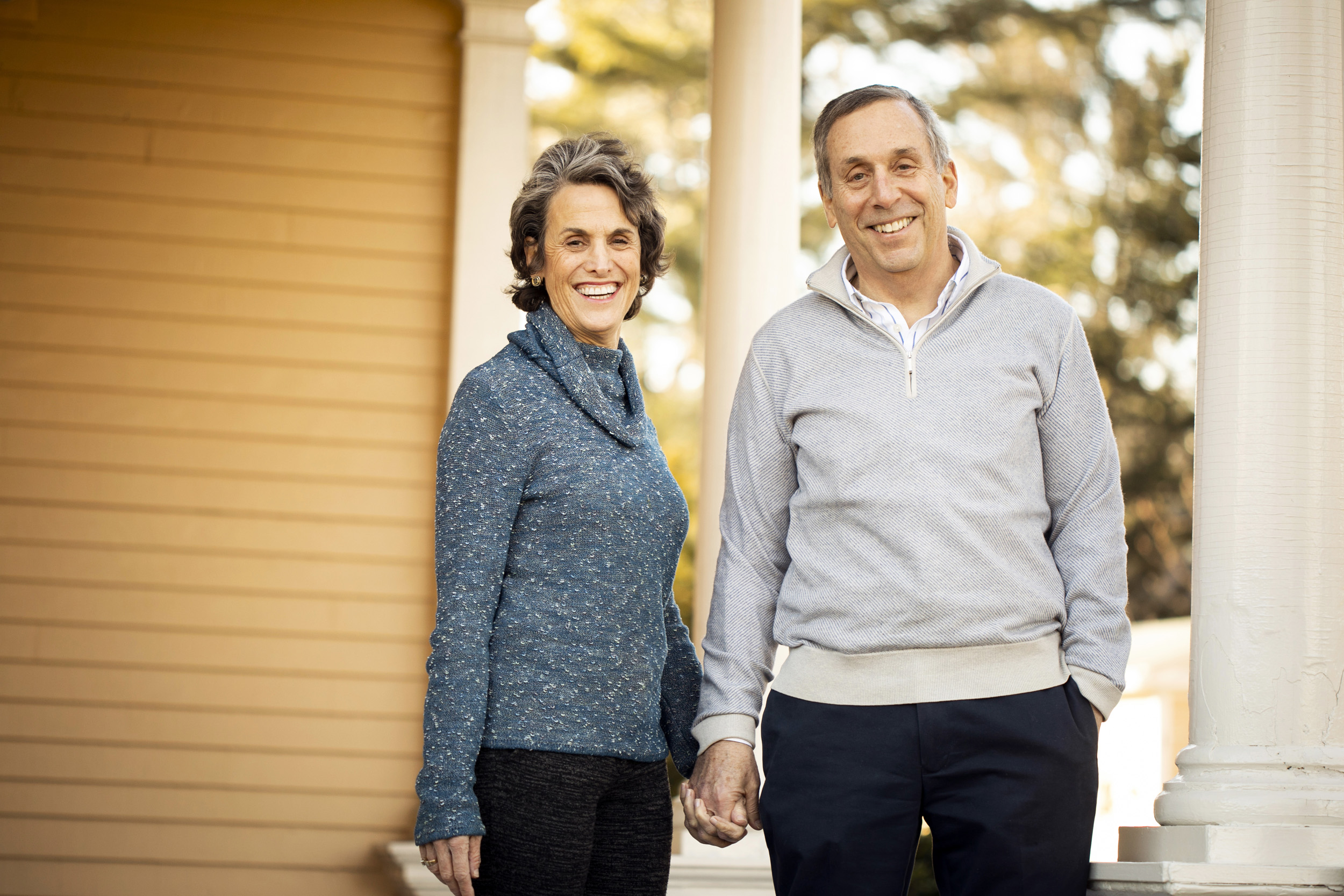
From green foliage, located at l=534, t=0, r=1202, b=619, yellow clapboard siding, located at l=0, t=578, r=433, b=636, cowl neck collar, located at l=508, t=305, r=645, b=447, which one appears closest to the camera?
cowl neck collar, located at l=508, t=305, r=645, b=447

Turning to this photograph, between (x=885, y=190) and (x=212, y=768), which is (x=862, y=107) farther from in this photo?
(x=212, y=768)

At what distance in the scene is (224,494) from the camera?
4.79m

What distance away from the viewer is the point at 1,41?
189 inches

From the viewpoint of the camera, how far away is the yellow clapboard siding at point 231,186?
189 inches

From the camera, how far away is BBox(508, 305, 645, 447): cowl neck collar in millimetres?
2393

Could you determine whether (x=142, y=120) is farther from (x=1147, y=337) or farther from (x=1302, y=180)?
(x=1147, y=337)

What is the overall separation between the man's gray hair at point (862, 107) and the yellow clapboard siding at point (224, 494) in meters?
2.77

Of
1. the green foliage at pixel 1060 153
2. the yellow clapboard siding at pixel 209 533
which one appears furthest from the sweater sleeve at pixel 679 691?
the green foliage at pixel 1060 153

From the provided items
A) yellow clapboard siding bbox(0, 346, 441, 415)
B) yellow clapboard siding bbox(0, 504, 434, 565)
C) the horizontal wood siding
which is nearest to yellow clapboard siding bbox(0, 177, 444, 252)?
the horizontal wood siding

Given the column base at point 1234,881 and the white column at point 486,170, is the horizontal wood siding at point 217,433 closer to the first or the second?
the white column at point 486,170

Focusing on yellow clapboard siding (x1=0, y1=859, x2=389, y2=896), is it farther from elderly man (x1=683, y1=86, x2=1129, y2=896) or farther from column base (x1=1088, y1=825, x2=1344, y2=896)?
column base (x1=1088, y1=825, x2=1344, y2=896)

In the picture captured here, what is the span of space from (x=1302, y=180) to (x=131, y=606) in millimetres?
3897

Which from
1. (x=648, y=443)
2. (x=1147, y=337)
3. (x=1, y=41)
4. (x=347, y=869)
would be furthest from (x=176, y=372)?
(x=1147, y=337)

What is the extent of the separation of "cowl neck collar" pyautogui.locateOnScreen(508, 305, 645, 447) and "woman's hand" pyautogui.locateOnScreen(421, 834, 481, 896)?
2.39 feet
